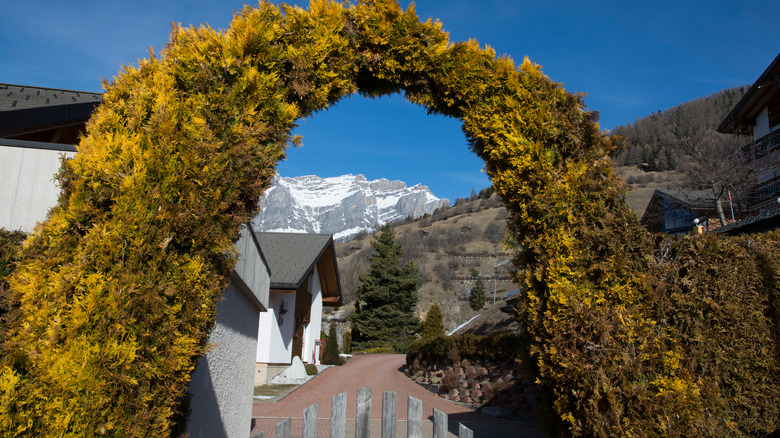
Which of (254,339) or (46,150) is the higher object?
(46,150)

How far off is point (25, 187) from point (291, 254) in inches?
614

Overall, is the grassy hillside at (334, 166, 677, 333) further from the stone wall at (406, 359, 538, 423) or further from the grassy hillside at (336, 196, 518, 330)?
the stone wall at (406, 359, 538, 423)

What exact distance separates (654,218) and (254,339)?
31536 millimetres

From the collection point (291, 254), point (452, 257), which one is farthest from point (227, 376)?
point (452, 257)

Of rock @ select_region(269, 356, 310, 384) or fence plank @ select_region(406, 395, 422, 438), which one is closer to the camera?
fence plank @ select_region(406, 395, 422, 438)

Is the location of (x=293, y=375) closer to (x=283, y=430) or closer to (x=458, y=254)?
(x=283, y=430)

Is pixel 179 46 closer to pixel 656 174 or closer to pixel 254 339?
pixel 254 339

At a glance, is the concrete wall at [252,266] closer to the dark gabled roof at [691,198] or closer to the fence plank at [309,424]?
the fence plank at [309,424]

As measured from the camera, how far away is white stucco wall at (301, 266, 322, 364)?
22.8 meters

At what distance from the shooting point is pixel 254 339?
26.5ft

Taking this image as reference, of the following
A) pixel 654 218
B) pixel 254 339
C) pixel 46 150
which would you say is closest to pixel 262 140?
pixel 46 150

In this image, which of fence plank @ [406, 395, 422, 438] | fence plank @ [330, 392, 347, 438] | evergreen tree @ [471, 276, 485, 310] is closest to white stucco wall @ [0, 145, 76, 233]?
fence plank @ [330, 392, 347, 438]

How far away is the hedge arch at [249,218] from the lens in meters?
2.66

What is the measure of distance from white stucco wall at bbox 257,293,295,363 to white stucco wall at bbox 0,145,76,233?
1123 cm
